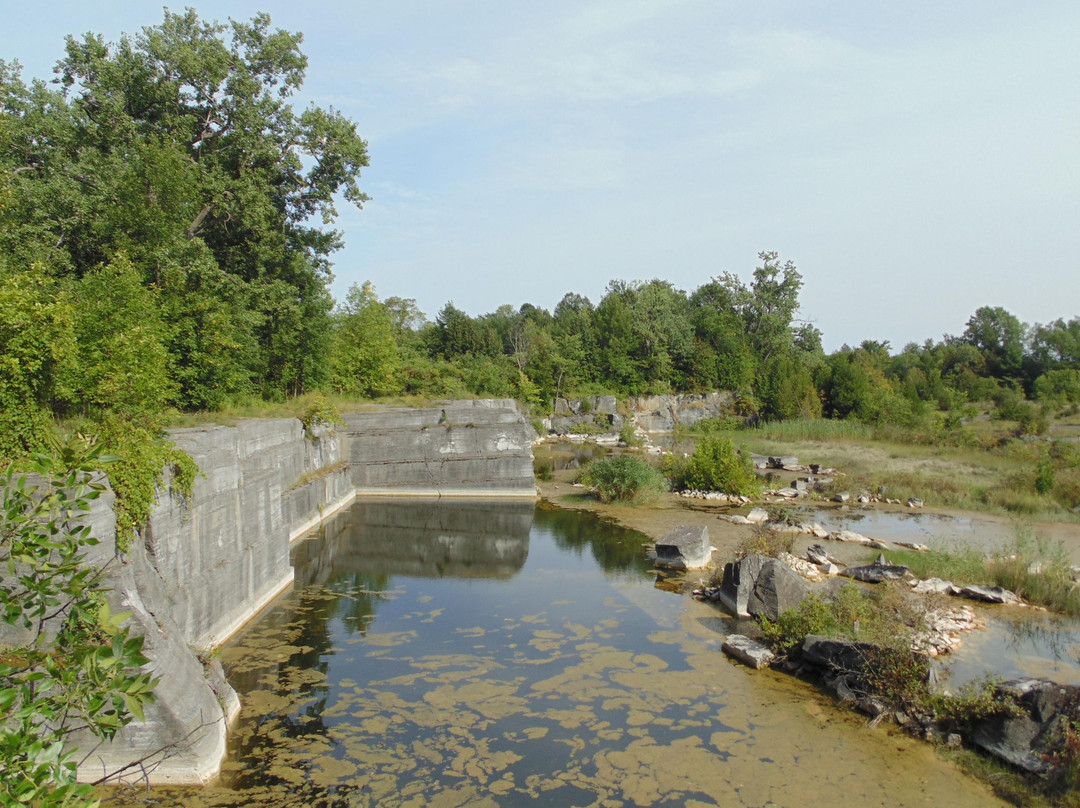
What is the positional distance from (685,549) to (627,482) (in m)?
6.68

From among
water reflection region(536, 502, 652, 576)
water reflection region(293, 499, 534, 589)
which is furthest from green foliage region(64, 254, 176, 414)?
water reflection region(536, 502, 652, 576)

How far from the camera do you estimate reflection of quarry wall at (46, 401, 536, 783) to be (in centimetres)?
668

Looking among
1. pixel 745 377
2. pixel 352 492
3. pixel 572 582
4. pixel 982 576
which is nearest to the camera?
pixel 982 576

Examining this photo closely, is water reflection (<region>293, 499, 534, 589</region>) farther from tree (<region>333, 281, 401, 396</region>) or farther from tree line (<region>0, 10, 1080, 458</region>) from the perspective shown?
tree (<region>333, 281, 401, 396</region>)

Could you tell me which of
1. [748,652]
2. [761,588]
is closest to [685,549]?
[761,588]

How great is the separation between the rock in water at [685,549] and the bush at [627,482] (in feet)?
19.8

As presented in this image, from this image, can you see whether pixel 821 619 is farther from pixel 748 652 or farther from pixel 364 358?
pixel 364 358

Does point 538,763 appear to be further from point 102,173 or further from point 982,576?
point 102,173

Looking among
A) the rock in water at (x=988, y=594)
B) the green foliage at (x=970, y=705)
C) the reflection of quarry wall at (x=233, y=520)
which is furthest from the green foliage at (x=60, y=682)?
the rock in water at (x=988, y=594)

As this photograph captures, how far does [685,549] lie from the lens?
15.1m

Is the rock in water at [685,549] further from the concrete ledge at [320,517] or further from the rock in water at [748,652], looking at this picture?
the concrete ledge at [320,517]

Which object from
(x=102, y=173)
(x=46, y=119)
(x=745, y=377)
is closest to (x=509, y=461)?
(x=102, y=173)

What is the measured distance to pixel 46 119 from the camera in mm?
18375

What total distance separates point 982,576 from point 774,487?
36.2 ft
